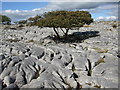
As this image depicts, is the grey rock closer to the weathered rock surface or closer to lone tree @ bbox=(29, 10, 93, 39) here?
the weathered rock surface

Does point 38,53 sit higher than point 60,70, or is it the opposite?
point 38,53

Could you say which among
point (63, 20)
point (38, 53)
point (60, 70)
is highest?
point (63, 20)

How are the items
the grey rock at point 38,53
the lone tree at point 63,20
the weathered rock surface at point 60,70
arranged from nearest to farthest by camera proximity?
1. the weathered rock surface at point 60,70
2. the grey rock at point 38,53
3. the lone tree at point 63,20

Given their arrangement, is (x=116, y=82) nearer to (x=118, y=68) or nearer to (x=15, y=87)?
(x=118, y=68)

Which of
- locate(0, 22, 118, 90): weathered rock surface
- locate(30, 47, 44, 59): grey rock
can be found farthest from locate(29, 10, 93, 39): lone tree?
locate(0, 22, 118, 90): weathered rock surface

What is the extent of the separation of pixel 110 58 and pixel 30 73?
11743 mm

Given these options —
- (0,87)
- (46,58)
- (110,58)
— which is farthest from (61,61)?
(0,87)

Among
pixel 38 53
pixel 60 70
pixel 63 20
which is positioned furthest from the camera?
pixel 63 20

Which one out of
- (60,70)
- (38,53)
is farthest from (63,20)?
(60,70)

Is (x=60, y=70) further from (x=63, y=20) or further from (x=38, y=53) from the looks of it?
(x=63, y=20)

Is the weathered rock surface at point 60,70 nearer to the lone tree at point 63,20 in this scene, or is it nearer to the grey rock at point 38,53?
the grey rock at point 38,53

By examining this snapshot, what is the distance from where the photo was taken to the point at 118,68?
17.1m

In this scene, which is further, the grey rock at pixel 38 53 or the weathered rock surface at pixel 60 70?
the grey rock at pixel 38 53

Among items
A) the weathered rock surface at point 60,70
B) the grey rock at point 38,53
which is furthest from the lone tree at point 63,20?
A: the weathered rock surface at point 60,70
